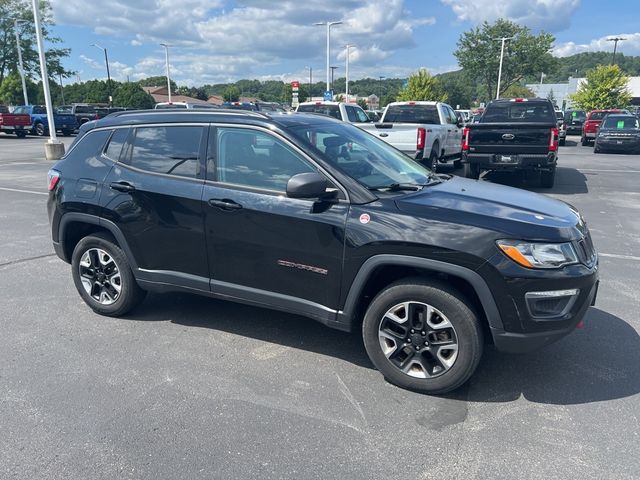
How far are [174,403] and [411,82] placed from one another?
60066 mm

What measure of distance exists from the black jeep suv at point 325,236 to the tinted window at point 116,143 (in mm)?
12

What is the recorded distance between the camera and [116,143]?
4520mm

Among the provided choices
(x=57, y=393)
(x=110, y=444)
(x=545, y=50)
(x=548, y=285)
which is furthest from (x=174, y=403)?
(x=545, y=50)

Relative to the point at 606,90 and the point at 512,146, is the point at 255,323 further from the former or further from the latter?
the point at 606,90

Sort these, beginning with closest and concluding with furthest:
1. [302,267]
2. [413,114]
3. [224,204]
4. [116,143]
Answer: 1. [302,267]
2. [224,204]
3. [116,143]
4. [413,114]

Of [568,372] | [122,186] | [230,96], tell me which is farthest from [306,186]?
[230,96]

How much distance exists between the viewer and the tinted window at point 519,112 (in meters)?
12.7

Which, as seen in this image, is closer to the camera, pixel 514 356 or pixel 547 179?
pixel 514 356

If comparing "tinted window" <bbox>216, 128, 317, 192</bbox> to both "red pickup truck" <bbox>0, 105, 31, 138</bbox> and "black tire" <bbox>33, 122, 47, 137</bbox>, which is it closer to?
"red pickup truck" <bbox>0, 105, 31, 138</bbox>

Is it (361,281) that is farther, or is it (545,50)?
(545,50)

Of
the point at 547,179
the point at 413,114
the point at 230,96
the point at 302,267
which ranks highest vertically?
the point at 230,96

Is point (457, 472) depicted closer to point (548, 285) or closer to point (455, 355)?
point (455, 355)

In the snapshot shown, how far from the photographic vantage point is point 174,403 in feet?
10.9

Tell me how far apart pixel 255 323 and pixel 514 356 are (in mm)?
2137
